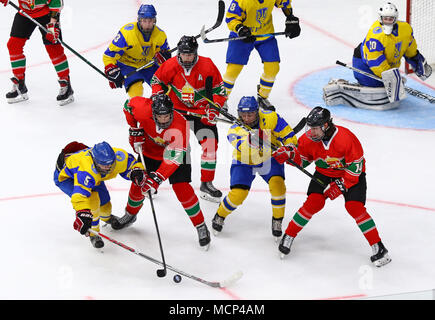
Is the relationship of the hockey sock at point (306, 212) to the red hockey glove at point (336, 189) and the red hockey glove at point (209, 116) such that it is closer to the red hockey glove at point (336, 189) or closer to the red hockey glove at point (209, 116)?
the red hockey glove at point (336, 189)

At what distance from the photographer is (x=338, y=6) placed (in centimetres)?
883

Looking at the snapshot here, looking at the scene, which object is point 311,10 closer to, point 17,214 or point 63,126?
point 63,126

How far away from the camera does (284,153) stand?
4.16 metres

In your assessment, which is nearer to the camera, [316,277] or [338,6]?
[316,277]

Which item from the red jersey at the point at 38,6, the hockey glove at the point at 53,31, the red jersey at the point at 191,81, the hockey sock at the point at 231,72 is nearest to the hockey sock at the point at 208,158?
the red jersey at the point at 191,81

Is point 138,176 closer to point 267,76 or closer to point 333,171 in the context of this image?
point 333,171

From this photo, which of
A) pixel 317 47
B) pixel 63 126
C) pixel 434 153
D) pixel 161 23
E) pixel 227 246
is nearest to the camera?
pixel 227 246

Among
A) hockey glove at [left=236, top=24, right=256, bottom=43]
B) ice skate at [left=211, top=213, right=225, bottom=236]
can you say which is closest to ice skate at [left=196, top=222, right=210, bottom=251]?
ice skate at [left=211, top=213, right=225, bottom=236]

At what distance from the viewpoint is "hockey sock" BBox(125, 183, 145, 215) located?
4.42 metres

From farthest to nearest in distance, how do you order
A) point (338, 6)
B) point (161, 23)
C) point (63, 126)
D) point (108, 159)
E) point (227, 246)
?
point (338, 6) < point (161, 23) < point (63, 126) < point (227, 246) < point (108, 159)

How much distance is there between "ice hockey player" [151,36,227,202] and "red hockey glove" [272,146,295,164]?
2.37ft

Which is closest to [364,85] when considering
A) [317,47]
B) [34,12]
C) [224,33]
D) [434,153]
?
[434,153]

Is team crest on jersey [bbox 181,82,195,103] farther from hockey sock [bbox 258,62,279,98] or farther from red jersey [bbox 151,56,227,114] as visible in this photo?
hockey sock [bbox 258,62,279,98]

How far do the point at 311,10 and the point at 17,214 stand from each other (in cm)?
499
